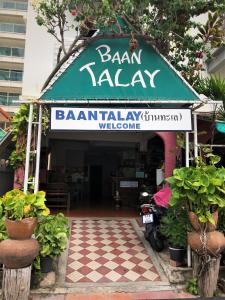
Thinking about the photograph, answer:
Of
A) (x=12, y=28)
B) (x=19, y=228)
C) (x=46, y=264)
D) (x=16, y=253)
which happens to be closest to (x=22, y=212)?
(x=19, y=228)

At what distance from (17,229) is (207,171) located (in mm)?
2854

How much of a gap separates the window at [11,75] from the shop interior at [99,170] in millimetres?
16836

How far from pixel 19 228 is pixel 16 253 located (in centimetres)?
31

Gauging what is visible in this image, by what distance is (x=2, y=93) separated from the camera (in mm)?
27734

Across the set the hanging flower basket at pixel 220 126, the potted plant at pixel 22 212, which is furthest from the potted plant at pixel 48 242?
the hanging flower basket at pixel 220 126

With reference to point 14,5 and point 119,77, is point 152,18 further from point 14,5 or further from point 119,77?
point 14,5

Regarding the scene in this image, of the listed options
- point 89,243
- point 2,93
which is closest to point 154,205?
point 89,243

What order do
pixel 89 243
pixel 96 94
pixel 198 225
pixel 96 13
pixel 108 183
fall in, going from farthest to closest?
pixel 108 183 → pixel 89 243 → pixel 96 13 → pixel 96 94 → pixel 198 225

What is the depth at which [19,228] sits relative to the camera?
12.7 feet

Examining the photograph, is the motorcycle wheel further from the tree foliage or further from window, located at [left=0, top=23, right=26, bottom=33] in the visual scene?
window, located at [left=0, top=23, right=26, bottom=33]

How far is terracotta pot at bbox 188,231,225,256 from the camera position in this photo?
421cm

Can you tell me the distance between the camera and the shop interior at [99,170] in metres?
10.3

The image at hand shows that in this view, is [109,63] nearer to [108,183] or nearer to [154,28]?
[154,28]

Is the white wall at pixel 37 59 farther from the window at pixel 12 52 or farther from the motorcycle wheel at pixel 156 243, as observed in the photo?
the window at pixel 12 52
